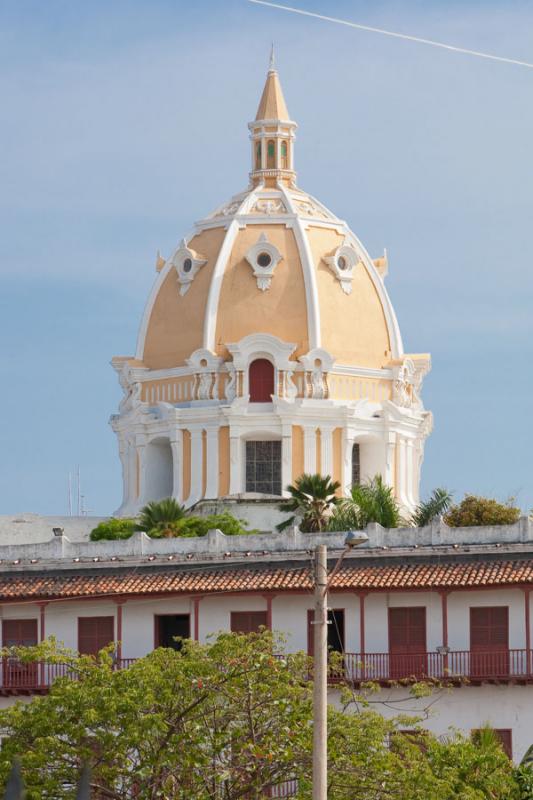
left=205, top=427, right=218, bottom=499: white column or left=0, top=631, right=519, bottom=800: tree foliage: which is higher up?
left=205, top=427, right=218, bottom=499: white column

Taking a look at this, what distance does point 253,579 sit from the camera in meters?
64.1

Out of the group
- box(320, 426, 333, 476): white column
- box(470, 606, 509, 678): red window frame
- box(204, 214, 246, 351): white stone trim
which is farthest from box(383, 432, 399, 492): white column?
box(470, 606, 509, 678): red window frame

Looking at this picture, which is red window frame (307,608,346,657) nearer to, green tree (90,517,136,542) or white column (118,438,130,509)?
green tree (90,517,136,542)

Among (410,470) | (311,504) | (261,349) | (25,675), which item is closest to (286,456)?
(261,349)

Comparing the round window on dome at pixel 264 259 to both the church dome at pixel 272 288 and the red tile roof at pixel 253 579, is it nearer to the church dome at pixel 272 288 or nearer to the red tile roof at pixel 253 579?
the church dome at pixel 272 288

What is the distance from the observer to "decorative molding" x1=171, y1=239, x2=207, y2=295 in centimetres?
10862

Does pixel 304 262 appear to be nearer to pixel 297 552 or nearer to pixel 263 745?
pixel 297 552

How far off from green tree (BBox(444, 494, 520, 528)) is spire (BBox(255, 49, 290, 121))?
32.5 metres

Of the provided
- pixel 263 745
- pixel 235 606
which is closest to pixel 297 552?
pixel 235 606

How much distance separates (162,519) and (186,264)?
89.6 ft

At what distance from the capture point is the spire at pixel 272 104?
371 feet

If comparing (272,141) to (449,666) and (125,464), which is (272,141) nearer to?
(125,464)

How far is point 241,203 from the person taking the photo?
364ft

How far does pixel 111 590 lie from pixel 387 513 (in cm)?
2016
